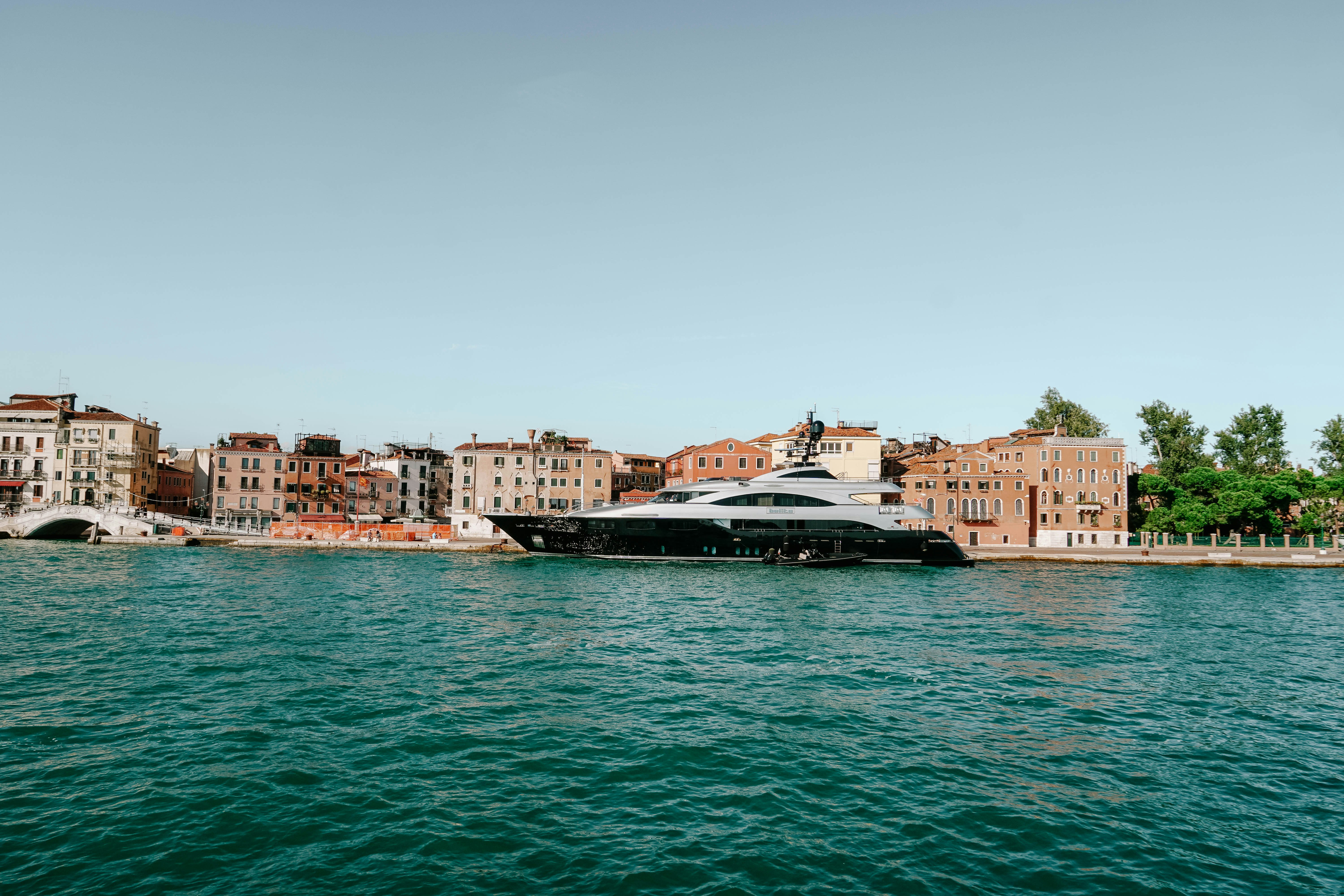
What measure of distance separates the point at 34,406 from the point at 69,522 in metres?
17.6

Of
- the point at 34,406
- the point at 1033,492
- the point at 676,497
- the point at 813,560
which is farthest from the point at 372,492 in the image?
the point at 1033,492

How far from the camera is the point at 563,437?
77938 millimetres

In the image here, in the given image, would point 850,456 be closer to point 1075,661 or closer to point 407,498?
point 407,498

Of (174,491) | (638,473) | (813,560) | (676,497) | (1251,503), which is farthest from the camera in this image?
(638,473)

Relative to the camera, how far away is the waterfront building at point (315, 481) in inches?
3034

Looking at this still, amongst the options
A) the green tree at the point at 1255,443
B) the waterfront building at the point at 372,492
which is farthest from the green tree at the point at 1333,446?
the waterfront building at the point at 372,492

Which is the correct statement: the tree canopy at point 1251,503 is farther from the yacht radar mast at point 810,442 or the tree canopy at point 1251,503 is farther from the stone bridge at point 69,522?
the stone bridge at point 69,522

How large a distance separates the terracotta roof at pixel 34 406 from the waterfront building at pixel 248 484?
1488 centimetres

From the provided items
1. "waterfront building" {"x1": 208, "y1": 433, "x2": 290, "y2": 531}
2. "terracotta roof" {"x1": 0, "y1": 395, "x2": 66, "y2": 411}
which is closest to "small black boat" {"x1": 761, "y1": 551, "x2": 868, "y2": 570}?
"waterfront building" {"x1": 208, "y1": 433, "x2": 290, "y2": 531}

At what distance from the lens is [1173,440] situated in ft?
258

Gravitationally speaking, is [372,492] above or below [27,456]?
below

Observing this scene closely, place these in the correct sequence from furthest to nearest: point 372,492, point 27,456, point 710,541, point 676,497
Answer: point 372,492 → point 27,456 → point 676,497 → point 710,541

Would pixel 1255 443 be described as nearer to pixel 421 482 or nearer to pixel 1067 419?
pixel 1067 419

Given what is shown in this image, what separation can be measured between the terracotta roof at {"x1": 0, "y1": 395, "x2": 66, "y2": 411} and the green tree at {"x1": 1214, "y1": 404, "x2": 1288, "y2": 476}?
118 metres
